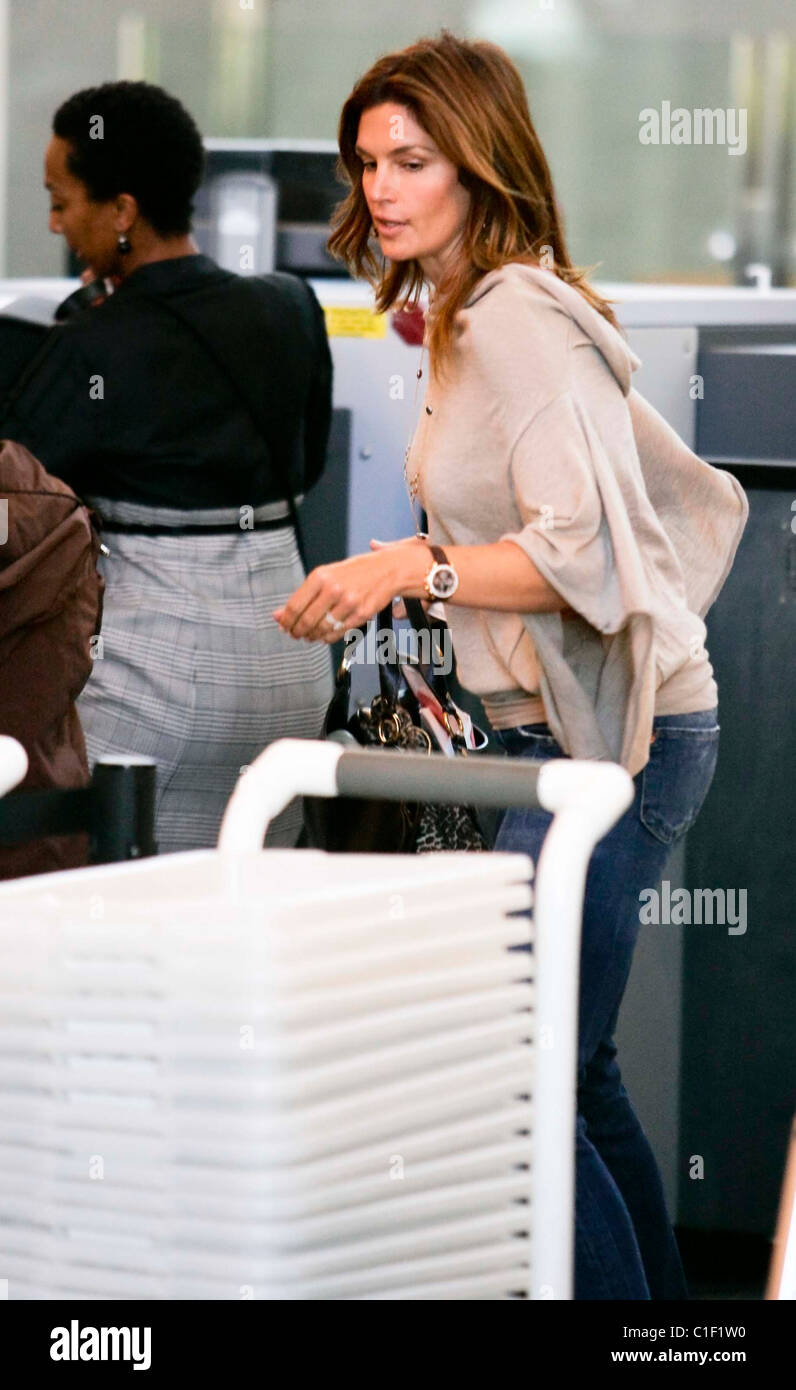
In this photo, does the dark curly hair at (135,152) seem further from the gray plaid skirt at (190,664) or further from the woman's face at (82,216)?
the gray plaid skirt at (190,664)

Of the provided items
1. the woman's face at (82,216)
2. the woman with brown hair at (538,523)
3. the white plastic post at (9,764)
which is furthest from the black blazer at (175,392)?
the white plastic post at (9,764)

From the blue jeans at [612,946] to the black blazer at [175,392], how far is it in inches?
30.6

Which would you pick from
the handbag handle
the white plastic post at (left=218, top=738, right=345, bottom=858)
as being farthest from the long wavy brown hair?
the white plastic post at (left=218, top=738, right=345, bottom=858)

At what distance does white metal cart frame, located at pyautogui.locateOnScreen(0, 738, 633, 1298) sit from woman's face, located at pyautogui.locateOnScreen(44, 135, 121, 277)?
4.44 ft

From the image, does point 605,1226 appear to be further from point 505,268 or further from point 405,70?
point 405,70

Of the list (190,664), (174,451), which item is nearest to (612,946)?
(190,664)

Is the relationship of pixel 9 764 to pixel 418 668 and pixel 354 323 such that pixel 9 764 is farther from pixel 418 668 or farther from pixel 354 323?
pixel 354 323

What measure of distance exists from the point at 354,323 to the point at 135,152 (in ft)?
1.36

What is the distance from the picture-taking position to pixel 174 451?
2301mm

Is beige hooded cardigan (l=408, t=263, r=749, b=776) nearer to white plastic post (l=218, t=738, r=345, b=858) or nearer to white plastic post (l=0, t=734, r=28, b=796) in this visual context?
white plastic post (l=218, t=738, r=345, b=858)

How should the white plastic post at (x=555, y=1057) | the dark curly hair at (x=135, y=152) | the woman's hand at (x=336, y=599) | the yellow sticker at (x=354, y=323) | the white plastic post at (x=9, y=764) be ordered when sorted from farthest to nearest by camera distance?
the yellow sticker at (x=354, y=323), the dark curly hair at (x=135, y=152), the woman's hand at (x=336, y=599), the white plastic post at (x=9, y=764), the white plastic post at (x=555, y=1057)

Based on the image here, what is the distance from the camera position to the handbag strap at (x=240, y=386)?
234 centimetres

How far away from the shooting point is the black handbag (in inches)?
73.3

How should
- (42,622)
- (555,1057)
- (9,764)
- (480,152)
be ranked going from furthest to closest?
(42,622) → (480,152) → (9,764) → (555,1057)
